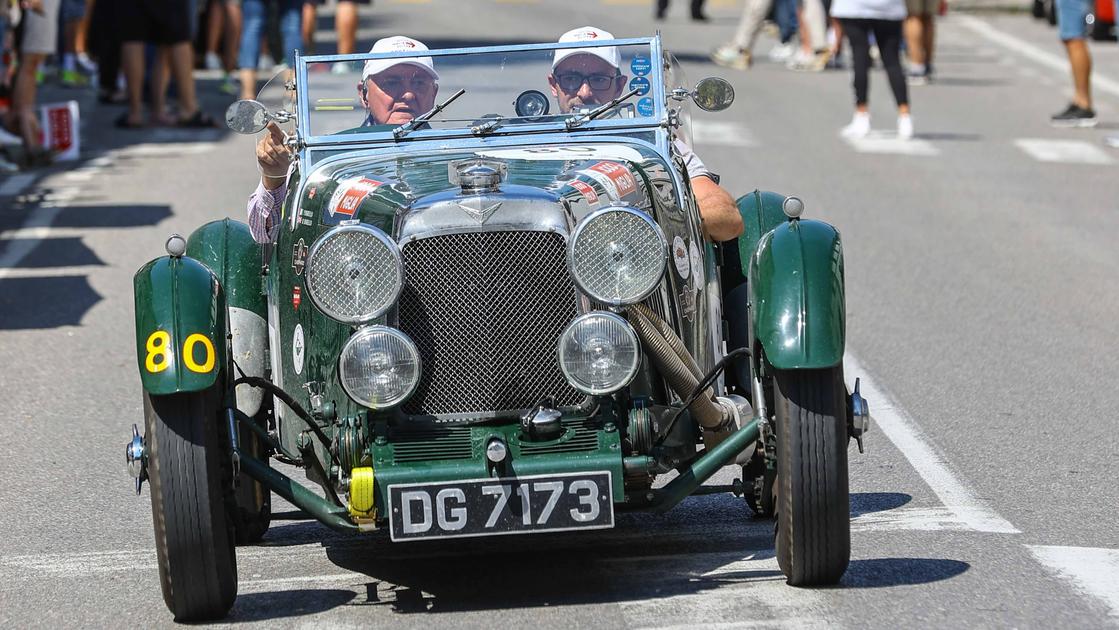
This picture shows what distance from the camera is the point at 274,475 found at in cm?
548

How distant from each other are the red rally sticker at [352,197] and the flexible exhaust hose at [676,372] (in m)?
0.94

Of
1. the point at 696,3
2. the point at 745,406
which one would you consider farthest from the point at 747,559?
the point at 696,3

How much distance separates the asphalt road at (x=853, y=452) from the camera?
18.2 ft

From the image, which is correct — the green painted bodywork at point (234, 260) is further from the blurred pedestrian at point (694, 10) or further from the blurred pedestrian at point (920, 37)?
the blurred pedestrian at point (694, 10)

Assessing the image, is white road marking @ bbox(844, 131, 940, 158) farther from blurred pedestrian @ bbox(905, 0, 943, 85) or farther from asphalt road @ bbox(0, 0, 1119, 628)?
→ blurred pedestrian @ bbox(905, 0, 943, 85)

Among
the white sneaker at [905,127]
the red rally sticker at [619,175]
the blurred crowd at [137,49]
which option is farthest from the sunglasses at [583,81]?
the white sneaker at [905,127]

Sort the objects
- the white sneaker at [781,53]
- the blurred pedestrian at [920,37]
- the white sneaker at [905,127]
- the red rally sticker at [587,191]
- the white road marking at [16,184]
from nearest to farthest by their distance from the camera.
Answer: the red rally sticker at [587,191] → the white road marking at [16,184] → the white sneaker at [905,127] → the blurred pedestrian at [920,37] → the white sneaker at [781,53]

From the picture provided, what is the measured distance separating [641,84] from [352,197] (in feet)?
4.30

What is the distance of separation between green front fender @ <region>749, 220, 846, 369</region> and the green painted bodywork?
1796 millimetres

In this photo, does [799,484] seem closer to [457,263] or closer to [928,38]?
[457,263]

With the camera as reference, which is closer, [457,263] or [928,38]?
[457,263]

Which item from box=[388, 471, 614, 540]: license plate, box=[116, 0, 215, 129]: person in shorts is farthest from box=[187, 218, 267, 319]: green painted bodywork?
box=[116, 0, 215, 129]: person in shorts

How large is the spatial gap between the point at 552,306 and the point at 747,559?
1053mm

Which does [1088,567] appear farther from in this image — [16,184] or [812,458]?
[16,184]
